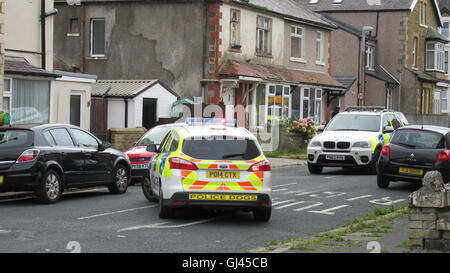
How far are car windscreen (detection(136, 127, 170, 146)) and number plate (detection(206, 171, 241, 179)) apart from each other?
24.9 ft

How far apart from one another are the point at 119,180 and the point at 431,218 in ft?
30.7

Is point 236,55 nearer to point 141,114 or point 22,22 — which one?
point 141,114

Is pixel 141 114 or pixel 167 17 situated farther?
pixel 167 17

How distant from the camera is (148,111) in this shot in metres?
29.6

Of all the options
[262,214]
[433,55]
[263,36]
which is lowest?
[262,214]

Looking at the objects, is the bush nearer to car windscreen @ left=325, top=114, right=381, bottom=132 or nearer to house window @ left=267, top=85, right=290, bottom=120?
house window @ left=267, top=85, right=290, bottom=120

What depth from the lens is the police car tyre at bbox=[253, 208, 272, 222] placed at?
12.6m

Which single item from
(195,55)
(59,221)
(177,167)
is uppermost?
(195,55)

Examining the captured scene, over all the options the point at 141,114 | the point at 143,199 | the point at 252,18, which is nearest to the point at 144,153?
the point at 143,199

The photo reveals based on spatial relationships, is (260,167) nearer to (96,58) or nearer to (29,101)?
(29,101)

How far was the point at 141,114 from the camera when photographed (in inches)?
1128

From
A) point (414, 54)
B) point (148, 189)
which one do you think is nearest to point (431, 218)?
point (148, 189)
